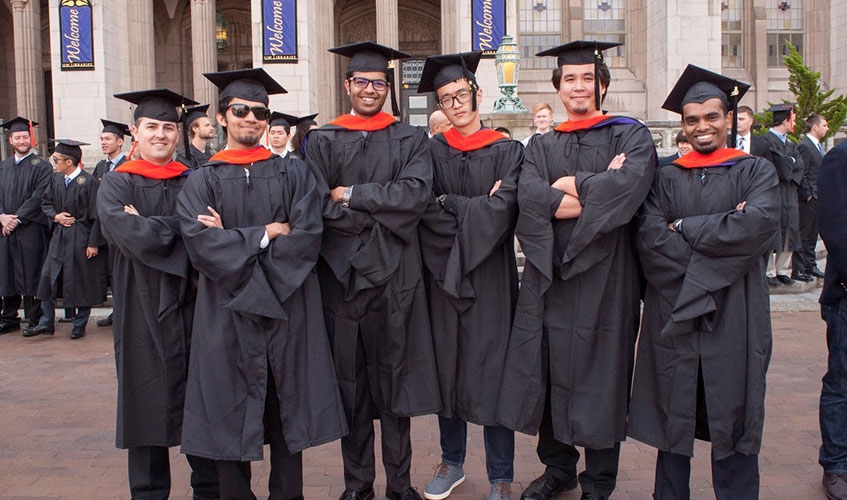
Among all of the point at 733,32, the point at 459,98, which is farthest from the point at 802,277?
the point at 733,32

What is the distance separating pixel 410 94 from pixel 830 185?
19845 mm

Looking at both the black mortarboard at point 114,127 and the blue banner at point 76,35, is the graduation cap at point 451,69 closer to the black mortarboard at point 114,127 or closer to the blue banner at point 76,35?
the black mortarboard at point 114,127

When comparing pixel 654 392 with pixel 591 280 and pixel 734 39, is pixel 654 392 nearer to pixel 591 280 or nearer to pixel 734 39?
pixel 591 280

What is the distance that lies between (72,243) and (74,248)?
0.07 meters

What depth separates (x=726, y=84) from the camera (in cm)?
383

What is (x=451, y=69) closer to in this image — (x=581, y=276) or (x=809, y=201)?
(x=581, y=276)

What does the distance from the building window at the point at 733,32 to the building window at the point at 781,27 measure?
2.75 ft

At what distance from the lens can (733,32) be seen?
23156 mm

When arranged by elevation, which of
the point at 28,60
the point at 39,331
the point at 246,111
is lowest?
the point at 39,331

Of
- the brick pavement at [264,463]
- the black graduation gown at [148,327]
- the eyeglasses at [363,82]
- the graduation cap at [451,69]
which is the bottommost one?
the brick pavement at [264,463]

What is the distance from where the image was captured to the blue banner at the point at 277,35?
18.3 metres

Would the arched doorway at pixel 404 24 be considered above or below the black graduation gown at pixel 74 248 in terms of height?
above

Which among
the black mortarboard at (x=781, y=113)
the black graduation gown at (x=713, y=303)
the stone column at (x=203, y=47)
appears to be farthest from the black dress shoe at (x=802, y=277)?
the stone column at (x=203, y=47)

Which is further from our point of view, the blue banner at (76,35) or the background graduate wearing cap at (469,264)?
the blue banner at (76,35)
